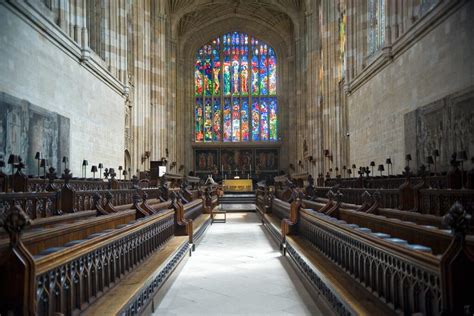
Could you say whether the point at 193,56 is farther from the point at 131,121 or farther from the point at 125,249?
the point at 125,249

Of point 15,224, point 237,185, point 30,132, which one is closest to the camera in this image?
point 15,224

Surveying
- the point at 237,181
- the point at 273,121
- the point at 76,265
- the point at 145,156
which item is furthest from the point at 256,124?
the point at 76,265

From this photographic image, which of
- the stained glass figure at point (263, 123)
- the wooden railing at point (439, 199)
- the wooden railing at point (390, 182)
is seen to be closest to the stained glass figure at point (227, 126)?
the stained glass figure at point (263, 123)

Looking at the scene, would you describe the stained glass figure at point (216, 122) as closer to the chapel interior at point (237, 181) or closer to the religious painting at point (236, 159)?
the religious painting at point (236, 159)

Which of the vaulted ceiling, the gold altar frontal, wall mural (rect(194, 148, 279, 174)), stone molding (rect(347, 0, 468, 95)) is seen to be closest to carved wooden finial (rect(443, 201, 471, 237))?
stone molding (rect(347, 0, 468, 95))

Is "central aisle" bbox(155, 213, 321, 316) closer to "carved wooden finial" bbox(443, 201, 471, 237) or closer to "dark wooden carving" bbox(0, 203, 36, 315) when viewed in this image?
"dark wooden carving" bbox(0, 203, 36, 315)

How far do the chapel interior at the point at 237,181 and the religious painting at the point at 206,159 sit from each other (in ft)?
14.7

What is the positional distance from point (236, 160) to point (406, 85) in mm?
25560

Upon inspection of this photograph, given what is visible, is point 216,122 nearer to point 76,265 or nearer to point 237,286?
point 237,286

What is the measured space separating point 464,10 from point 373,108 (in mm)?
6556

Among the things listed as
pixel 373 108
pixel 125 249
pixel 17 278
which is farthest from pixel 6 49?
pixel 373 108

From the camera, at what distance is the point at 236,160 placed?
38.1m

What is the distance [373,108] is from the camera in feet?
53.1

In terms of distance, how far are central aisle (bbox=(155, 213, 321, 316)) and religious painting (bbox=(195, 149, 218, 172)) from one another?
2887cm
